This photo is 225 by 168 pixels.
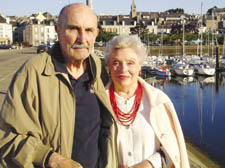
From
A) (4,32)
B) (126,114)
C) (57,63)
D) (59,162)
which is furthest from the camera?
(4,32)

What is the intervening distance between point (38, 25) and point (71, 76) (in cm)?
8597

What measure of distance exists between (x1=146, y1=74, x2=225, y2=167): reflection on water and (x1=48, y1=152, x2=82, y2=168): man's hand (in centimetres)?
978

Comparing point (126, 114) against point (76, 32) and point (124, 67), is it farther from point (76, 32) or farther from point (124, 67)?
point (76, 32)

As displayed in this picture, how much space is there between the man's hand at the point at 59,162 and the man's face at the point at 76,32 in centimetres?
72

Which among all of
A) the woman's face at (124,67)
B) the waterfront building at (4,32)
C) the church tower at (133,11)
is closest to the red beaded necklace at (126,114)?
the woman's face at (124,67)

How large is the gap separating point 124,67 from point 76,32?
0.56 metres

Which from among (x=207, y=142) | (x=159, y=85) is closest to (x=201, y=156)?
(x=207, y=142)

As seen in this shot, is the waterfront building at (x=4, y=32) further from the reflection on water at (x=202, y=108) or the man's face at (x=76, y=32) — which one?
the man's face at (x=76, y=32)

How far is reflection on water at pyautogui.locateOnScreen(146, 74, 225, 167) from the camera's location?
12.7 m

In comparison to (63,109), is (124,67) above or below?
above

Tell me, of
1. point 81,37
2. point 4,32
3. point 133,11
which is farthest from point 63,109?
point 133,11

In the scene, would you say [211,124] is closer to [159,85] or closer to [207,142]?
[207,142]

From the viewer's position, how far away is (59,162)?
192 cm

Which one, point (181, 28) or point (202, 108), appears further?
point (181, 28)
